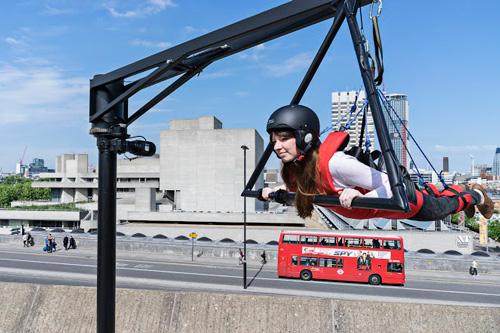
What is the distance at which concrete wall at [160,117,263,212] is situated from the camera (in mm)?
50750

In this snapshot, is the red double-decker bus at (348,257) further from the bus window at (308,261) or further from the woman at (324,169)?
the woman at (324,169)

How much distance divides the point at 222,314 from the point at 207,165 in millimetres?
42218

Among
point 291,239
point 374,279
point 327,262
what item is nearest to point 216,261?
point 291,239

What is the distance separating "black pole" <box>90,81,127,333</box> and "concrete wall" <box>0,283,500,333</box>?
6.07m

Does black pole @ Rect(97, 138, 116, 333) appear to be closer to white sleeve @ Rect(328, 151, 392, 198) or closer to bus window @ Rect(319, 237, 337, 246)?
white sleeve @ Rect(328, 151, 392, 198)

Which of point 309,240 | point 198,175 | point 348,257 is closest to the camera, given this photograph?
point 348,257

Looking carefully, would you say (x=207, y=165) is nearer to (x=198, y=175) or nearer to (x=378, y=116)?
(x=198, y=175)

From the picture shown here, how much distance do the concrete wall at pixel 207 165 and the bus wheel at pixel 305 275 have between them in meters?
26.0

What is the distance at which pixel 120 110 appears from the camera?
480cm

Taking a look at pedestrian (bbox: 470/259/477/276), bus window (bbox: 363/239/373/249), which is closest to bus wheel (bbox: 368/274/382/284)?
bus window (bbox: 363/239/373/249)

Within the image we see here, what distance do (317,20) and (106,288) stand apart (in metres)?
4.32

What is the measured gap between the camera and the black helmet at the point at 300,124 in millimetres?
3299

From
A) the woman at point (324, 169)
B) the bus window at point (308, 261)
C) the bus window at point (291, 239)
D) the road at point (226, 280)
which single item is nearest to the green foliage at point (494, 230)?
the road at point (226, 280)

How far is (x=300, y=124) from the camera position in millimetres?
3303
